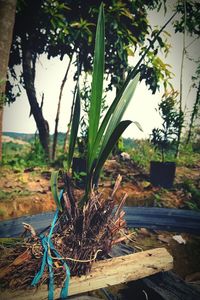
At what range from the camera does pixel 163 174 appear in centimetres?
272

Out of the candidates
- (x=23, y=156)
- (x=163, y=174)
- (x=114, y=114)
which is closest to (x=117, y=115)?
(x=114, y=114)

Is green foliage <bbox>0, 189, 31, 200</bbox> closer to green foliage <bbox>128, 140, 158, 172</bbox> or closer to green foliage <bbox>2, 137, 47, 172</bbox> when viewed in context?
green foliage <bbox>2, 137, 47, 172</bbox>

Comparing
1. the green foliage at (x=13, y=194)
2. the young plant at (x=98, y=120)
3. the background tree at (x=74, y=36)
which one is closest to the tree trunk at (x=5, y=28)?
the background tree at (x=74, y=36)

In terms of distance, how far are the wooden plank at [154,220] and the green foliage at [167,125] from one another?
2.92 ft

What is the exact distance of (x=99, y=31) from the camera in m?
0.97

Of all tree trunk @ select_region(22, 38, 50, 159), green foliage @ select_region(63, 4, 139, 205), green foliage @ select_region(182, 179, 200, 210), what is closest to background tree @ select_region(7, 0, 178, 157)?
tree trunk @ select_region(22, 38, 50, 159)

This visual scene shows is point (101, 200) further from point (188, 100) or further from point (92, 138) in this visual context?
point (188, 100)

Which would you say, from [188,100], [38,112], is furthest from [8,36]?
[188,100]

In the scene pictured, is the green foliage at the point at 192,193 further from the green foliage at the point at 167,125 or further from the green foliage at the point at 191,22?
the green foliage at the point at 191,22

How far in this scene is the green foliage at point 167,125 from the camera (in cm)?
275

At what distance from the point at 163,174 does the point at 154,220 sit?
852mm

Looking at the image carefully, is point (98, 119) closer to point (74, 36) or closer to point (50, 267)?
point (50, 267)

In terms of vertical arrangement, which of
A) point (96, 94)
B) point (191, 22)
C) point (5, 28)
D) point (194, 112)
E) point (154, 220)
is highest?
point (191, 22)

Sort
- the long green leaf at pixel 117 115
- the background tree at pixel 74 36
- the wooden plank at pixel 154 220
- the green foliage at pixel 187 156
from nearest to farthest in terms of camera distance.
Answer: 1. the long green leaf at pixel 117 115
2. the wooden plank at pixel 154 220
3. the background tree at pixel 74 36
4. the green foliage at pixel 187 156
